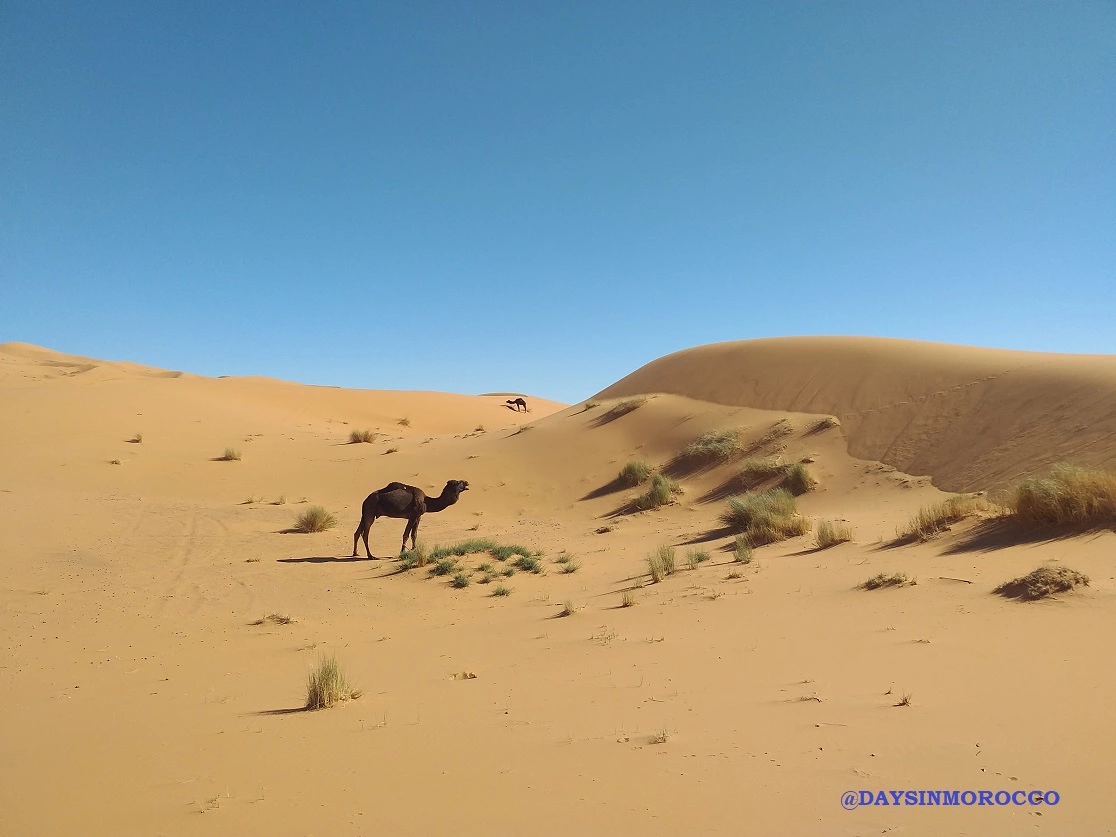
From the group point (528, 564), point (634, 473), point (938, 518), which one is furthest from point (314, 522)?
point (938, 518)

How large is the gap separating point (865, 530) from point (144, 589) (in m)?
11.9

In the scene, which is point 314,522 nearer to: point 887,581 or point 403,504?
point 403,504

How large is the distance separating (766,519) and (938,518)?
10.4 feet

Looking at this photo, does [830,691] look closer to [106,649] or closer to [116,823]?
[116,823]

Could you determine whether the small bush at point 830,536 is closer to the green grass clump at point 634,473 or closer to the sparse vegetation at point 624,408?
the green grass clump at point 634,473

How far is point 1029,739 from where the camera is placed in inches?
151

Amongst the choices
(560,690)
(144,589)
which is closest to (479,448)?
(144,589)

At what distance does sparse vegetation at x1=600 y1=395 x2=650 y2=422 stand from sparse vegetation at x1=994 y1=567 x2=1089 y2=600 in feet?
64.8

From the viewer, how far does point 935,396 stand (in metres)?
19.8

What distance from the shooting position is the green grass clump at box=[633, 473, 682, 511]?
60.2ft

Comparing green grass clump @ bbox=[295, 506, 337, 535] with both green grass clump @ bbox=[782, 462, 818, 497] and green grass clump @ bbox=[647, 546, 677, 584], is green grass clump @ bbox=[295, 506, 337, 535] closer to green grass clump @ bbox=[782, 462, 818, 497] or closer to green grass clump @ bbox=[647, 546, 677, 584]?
green grass clump @ bbox=[647, 546, 677, 584]

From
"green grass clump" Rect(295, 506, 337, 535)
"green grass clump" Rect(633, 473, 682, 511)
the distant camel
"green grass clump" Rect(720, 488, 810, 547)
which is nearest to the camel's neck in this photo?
the distant camel

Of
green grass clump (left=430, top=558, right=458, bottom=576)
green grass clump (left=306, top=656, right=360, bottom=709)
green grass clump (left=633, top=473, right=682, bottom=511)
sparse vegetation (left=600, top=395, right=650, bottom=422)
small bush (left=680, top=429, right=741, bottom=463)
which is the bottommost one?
green grass clump (left=306, top=656, right=360, bottom=709)

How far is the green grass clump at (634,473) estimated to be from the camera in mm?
20520
